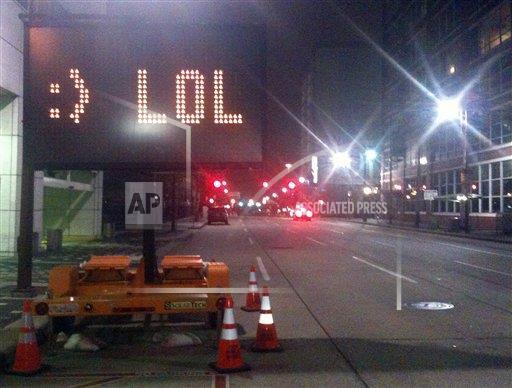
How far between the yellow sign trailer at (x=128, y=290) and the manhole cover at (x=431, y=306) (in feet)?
14.3

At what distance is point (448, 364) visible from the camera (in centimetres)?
884

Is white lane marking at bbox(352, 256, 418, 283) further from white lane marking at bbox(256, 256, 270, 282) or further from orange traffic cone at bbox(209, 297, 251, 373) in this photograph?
orange traffic cone at bbox(209, 297, 251, 373)

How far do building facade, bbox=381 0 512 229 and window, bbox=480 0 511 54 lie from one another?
0.07 meters

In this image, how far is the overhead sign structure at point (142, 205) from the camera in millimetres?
10555

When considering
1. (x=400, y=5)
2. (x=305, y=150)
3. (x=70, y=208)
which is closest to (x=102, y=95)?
(x=70, y=208)

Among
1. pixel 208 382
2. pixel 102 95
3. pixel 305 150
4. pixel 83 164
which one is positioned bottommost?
pixel 208 382

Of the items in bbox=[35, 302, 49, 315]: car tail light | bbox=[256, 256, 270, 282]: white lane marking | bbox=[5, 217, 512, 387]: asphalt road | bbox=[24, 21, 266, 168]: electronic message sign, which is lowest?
bbox=[5, 217, 512, 387]: asphalt road

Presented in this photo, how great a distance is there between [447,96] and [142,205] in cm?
5376

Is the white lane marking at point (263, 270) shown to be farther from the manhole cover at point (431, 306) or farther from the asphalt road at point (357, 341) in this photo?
the manhole cover at point (431, 306)

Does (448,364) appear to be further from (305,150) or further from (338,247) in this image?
(305,150)

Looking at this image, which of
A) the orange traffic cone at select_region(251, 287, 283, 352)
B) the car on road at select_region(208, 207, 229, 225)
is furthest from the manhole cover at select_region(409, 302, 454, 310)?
the car on road at select_region(208, 207, 229, 225)

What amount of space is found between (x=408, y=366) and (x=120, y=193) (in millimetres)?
42382

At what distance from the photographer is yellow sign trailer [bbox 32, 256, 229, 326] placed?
33.1 feet

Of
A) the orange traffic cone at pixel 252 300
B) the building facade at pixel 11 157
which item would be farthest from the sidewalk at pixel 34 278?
the orange traffic cone at pixel 252 300
